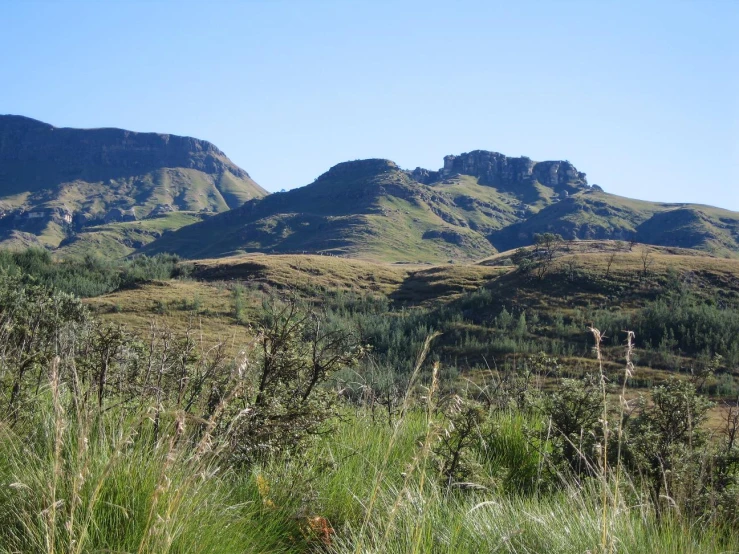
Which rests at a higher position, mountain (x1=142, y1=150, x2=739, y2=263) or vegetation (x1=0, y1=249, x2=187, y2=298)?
mountain (x1=142, y1=150, x2=739, y2=263)

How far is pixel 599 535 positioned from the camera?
2389mm

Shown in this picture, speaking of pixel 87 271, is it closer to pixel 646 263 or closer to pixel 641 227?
pixel 646 263

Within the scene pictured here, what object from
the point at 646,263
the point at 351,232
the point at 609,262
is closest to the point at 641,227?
the point at 351,232

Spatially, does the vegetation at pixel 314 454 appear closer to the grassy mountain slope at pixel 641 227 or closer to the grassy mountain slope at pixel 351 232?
the grassy mountain slope at pixel 351 232

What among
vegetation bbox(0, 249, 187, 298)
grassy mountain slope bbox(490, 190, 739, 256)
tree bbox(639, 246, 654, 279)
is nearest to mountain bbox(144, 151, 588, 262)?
grassy mountain slope bbox(490, 190, 739, 256)

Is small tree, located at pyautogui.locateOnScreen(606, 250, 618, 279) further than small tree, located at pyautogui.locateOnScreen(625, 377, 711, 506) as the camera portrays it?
Yes

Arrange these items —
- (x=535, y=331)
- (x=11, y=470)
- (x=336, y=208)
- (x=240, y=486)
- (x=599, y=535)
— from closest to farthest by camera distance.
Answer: (x=599, y=535) → (x=11, y=470) → (x=240, y=486) → (x=535, y=331) → (x=336, y=208)

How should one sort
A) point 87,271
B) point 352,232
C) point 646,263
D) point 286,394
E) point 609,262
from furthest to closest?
point 352,232 < point 609,262 < point 646,263 < point 87,271 < point 286,394

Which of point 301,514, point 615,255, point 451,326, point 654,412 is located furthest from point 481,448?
point 615,255

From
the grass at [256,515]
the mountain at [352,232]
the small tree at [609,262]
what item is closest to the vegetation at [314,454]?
the grass at [256,515]

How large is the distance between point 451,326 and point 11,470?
43.4 metres

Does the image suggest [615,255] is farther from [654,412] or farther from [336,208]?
[336,208]

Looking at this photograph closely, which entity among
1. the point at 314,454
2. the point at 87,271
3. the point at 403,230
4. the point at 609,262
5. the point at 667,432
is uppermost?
the point at 403,230

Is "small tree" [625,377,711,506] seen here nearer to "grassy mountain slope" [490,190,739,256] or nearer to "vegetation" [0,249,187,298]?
"vegetation" [0,249,187,298]
